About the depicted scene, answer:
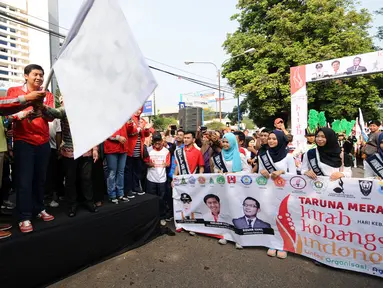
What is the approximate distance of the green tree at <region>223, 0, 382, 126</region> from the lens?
14.6 meters

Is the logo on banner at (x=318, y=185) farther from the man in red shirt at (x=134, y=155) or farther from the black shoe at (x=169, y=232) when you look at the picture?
the man in red shirt at (x=134, y=155)

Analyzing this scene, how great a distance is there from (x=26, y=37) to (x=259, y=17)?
94.2ft

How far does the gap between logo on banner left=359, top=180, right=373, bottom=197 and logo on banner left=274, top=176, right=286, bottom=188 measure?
2.48ft

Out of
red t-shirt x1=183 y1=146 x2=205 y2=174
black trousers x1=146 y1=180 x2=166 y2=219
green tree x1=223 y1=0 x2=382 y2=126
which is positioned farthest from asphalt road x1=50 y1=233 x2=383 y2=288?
green tree x1=223 y1=0 x2=382 y2=126

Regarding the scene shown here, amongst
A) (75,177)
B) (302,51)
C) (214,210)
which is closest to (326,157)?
(214,210)

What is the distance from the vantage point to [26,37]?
31.1 meters

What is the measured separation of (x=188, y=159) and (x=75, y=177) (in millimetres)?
1689

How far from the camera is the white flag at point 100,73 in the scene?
145cm

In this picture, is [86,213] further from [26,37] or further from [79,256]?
[26,37]

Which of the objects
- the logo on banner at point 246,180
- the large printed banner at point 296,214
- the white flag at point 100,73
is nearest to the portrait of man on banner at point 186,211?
the large printed banner at point 296,214

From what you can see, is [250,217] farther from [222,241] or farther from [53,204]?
[53,204]

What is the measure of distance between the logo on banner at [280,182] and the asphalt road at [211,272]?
834 millimetres

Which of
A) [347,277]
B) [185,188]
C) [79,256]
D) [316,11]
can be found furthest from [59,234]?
[316,11]

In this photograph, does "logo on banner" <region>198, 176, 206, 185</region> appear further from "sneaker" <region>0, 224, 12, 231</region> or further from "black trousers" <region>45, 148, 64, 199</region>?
"sneaker" <region>0, 224, 12, 231</region>
